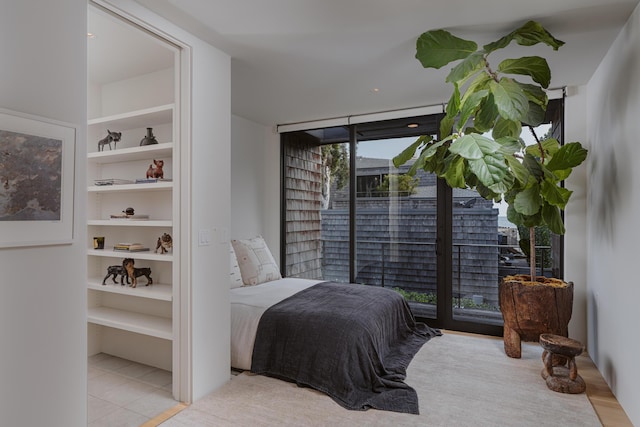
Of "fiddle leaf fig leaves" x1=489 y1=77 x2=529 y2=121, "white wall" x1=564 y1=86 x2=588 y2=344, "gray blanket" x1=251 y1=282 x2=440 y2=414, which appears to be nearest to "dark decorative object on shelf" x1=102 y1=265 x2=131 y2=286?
"gray blanket" x1=251 y1=282 x2=440 y2=414

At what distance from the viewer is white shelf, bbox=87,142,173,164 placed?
2.61 metres

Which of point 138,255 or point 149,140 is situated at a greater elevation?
point 149,140

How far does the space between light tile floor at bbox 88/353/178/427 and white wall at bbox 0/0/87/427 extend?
22.9 inches

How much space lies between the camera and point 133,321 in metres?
2.81

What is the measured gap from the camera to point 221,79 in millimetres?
2631

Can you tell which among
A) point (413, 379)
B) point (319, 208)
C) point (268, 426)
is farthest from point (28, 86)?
point (319, 208)

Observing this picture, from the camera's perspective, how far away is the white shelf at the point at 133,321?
2.59 metres

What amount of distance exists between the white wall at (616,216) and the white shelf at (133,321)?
290 centimetres

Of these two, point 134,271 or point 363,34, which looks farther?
point 134,271

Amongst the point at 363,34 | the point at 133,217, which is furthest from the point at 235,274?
the point at 363,34

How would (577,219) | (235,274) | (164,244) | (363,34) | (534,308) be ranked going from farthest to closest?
1. (235,274)
2. (577,219)
3. (534,308)
4. (164,244)
5. (363,34)

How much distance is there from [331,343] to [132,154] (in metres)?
2.08

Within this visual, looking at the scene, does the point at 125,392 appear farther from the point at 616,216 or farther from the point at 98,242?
A: the point at 616,216

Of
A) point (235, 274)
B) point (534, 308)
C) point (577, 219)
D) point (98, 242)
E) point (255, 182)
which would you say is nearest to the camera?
point (534, 308)
